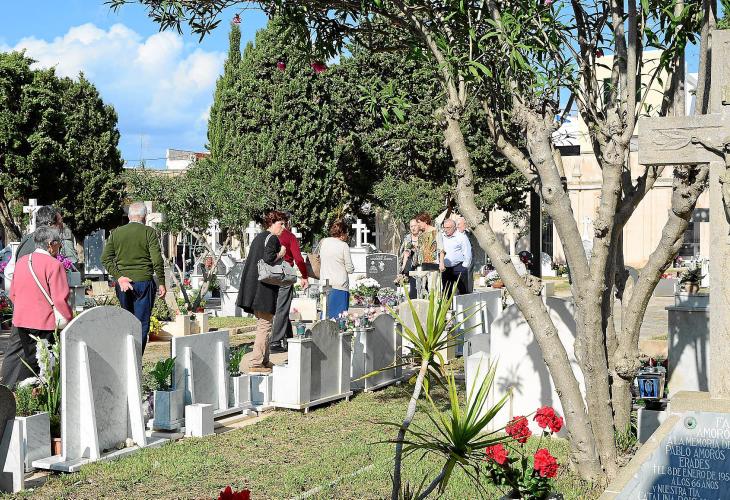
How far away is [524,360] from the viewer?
764cm

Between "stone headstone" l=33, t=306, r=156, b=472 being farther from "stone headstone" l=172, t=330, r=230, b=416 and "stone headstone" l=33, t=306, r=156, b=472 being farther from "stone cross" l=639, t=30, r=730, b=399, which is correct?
"stone cross" l=639, t=30, r=730, b=399

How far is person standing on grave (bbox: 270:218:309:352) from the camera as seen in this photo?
1145cm

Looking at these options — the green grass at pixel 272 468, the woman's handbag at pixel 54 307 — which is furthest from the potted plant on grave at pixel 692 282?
the woman's handbag at pixel 54 307

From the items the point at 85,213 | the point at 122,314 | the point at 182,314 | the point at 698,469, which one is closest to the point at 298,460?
the point at 122,314

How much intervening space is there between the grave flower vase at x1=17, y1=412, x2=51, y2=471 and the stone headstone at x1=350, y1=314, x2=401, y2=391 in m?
3.86

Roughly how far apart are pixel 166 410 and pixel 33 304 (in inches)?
55.1

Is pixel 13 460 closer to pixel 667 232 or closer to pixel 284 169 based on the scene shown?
pixel 667 232

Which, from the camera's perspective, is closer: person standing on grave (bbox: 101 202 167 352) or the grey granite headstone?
the grey granite headstone

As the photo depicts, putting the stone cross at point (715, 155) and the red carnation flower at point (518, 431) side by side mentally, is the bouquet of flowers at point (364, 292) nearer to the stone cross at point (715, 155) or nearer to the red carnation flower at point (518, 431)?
the red carnation flower at point (518, 431)

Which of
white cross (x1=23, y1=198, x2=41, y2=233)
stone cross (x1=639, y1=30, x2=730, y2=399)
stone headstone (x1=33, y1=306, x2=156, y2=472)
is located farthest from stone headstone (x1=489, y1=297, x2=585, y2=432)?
white cross (x1=23, y1=198, x2=41, y2=233)

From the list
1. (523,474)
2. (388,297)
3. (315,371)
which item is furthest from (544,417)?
(388,297)

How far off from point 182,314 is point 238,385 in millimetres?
6772

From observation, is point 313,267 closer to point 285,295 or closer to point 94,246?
point 285,295

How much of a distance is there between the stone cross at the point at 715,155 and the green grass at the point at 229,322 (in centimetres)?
1245
